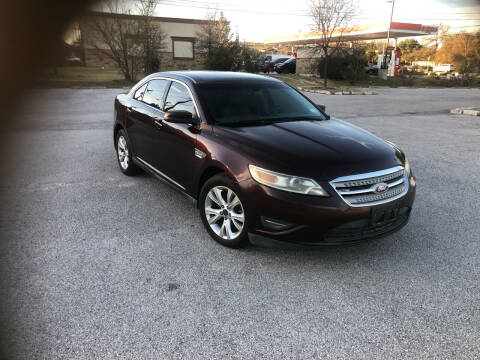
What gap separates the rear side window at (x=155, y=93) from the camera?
4.69 m

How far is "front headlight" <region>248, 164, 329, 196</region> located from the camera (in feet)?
9.91

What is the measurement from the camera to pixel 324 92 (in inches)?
858

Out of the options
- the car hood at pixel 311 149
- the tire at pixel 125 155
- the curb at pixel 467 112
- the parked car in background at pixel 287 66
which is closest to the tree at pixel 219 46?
the parked car in background at pixel 287 66

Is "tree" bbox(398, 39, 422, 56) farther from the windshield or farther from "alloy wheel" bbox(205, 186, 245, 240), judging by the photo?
"alloy wheel" bbox(205, 186, 245, 240)

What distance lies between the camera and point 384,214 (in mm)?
3178

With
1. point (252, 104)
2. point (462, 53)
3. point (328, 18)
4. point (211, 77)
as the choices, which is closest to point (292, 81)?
point (328, 18)

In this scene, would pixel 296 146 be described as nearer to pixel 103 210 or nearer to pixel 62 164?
pixel 103 210

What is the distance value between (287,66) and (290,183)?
Answer: 107ft

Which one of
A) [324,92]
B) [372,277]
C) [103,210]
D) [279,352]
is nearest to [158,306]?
[279,352]

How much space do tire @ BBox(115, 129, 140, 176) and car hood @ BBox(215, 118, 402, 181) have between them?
7.42 ft

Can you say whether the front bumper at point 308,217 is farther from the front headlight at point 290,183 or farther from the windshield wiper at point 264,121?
the windshield wiper at point 264,121

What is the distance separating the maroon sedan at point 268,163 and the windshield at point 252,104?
0.01 m

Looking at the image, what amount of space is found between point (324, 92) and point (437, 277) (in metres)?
19.8

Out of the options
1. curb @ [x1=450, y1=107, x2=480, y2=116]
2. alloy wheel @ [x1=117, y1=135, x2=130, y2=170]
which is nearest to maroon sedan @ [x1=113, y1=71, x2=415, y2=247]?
alloy wheel @ [x1=117, y1=135, x2=130, y2=170]
